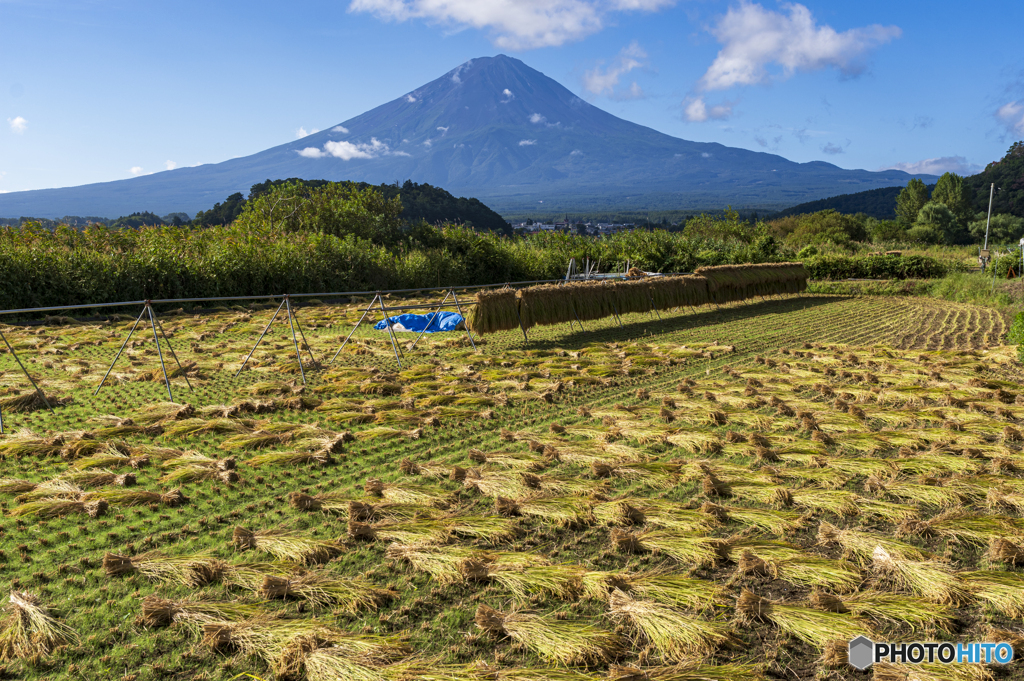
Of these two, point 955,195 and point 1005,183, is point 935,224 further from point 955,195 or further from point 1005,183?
point 1005,183

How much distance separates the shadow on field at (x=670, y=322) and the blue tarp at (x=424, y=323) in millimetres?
2060

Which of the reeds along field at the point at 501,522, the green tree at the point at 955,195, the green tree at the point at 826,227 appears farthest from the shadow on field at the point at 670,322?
the green tree at the point at 955,195

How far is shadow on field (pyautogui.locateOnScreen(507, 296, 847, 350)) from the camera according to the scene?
511 inches

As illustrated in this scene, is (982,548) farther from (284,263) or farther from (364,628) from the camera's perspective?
(284,263)

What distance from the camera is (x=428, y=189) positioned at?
56.9m

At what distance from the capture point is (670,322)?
15914mm

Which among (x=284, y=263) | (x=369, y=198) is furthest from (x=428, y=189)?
(x=284, y=263)

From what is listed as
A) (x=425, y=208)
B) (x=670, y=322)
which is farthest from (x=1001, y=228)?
(x=670, y=322)

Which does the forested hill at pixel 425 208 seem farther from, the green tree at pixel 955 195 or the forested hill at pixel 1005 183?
the forested hill at pixel 1005 183

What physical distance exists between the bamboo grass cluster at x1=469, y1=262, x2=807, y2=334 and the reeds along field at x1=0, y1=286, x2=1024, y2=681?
2647 mm

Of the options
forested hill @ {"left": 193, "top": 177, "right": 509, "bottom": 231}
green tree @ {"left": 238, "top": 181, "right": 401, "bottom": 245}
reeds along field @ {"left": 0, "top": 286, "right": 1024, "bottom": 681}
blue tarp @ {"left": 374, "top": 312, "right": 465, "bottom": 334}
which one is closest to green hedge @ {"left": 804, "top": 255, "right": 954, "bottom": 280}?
green tree @ {"left": 238, "top": 181, "right": 401, "bottom": 245}

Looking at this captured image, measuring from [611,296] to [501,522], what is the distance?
10.6 meters
